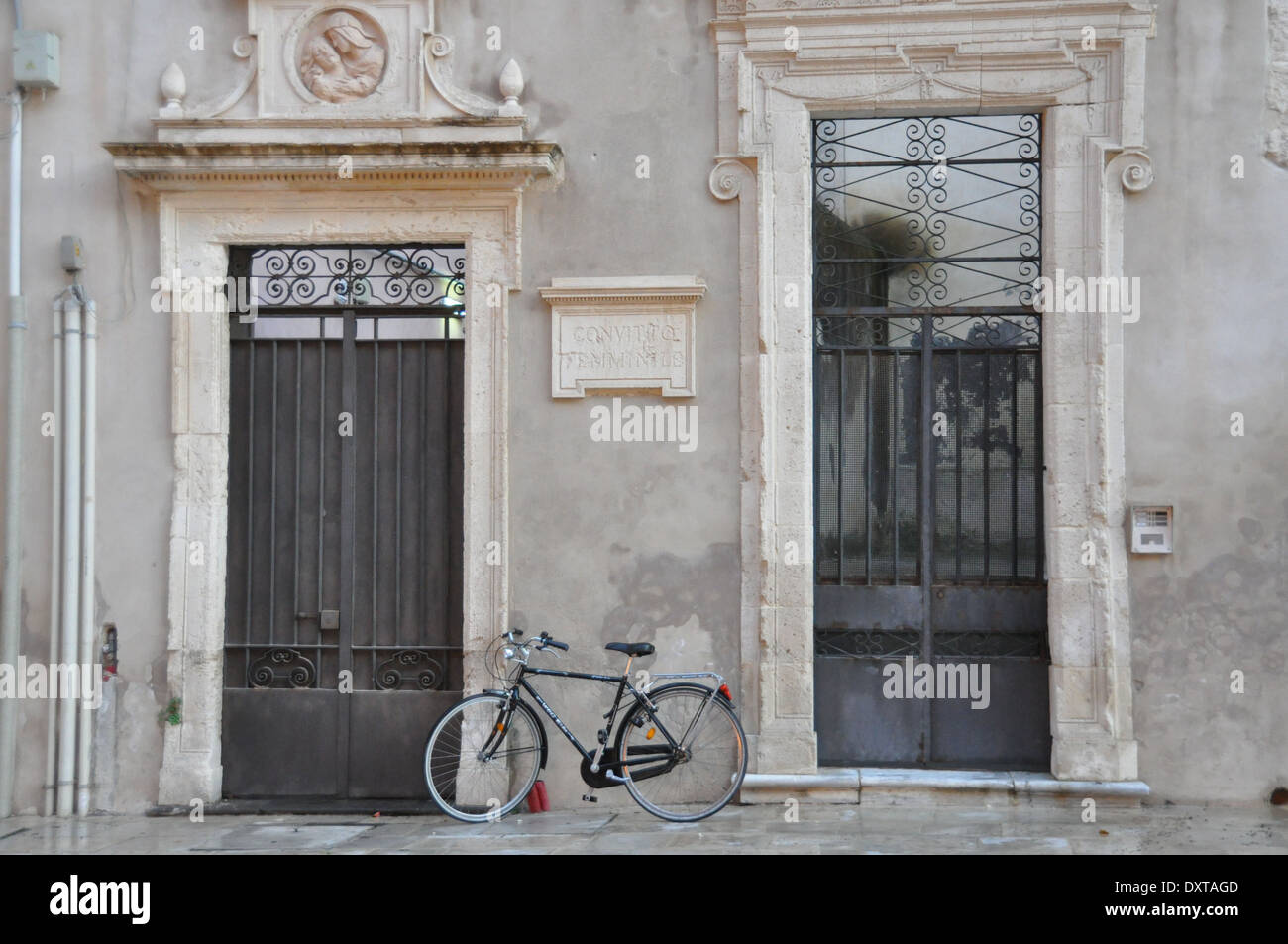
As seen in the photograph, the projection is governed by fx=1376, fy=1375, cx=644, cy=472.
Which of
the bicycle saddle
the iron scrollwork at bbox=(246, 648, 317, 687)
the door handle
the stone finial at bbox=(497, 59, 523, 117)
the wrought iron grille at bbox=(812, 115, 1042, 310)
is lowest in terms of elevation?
the iron scrollwork at bbox=(246, 648, 317, 687)

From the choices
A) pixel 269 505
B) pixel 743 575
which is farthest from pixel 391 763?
pixel 743 575

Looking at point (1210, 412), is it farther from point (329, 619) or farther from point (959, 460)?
point (329, 619)

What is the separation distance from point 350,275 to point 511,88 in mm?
1377

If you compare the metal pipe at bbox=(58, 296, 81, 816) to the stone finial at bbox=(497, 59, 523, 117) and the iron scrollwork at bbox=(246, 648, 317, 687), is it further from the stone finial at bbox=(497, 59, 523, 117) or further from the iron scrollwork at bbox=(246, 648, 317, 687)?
the stone finial at bbox=(497, 59, 523, 117)

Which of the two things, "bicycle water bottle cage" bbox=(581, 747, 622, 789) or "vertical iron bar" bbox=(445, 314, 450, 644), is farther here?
"vertical iron bar" bbox=(445, 314, 450, 644)

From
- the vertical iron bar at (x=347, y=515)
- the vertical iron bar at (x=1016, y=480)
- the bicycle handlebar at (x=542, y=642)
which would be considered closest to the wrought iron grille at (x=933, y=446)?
the vertical iron bar at (x=1016, y=480)

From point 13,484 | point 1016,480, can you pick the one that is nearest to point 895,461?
point 1016,480

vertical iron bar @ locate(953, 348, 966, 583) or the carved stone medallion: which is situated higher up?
the carved stone medallion

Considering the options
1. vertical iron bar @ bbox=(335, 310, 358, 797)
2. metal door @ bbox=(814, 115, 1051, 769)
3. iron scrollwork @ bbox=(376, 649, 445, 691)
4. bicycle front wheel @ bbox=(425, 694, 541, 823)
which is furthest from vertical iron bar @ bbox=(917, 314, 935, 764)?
vertical iron bar @ bbox=(335, 310, 358, 797)

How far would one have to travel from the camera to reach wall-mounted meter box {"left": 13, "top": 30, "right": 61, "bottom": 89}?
300 inches

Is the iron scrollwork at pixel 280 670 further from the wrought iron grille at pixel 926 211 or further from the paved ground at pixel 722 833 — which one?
the wrought iron grille at pixel 926 211

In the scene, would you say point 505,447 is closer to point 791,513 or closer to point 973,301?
point 791,513

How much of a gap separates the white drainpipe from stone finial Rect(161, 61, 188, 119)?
1135 mm
